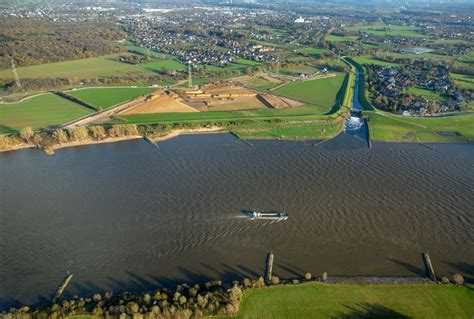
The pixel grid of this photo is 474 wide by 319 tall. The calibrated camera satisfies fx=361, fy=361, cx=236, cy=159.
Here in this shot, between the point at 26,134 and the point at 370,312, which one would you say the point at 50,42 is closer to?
the point at 26,134

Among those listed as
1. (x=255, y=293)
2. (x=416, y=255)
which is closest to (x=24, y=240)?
(x=255, y=293)

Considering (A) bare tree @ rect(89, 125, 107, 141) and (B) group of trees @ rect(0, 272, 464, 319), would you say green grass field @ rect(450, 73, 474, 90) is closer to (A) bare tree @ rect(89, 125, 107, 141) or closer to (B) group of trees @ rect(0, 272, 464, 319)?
(A) bare tree @ rect(89, 125, 107, 141)

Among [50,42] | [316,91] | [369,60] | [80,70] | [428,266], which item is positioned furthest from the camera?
[50,42]

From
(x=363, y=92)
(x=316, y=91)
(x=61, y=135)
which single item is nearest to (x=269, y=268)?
(x=61, y=135)

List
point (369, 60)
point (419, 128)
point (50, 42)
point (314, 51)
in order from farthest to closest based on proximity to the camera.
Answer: point (314, 51), point (50, 42), point (369, 60), point (419, 128)

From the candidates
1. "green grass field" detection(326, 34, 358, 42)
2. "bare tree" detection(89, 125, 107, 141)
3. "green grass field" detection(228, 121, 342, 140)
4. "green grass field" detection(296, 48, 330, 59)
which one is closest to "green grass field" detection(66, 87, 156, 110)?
"bare tree" detection(89, 125, 107, 141)
